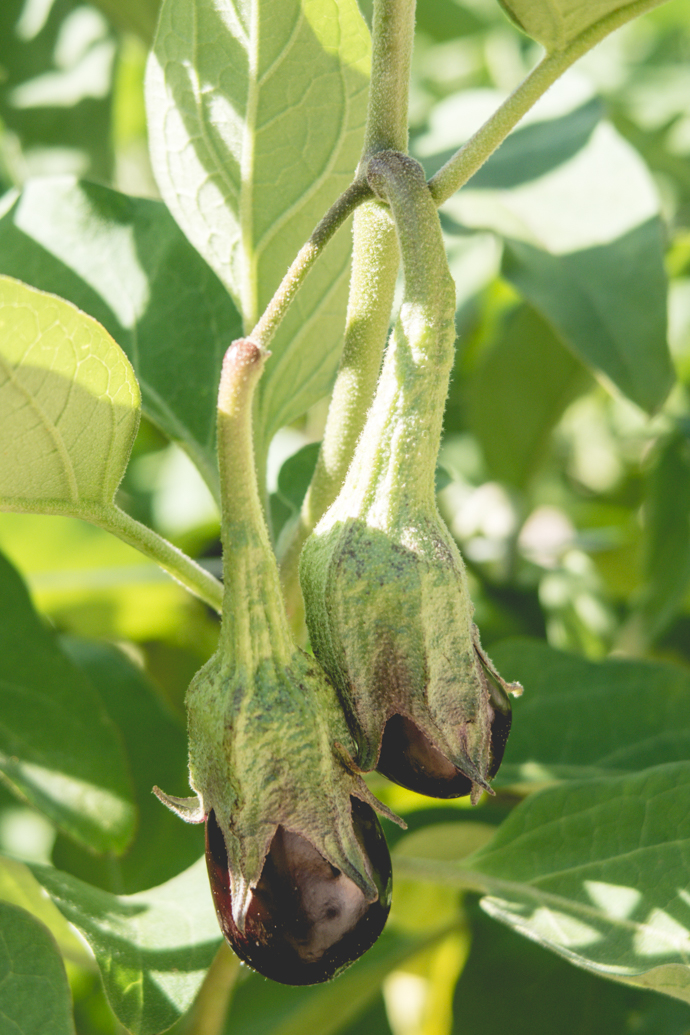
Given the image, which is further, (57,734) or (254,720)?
(57,734)

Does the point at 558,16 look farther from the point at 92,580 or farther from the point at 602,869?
the point at 92,580

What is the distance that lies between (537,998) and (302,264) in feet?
3.05

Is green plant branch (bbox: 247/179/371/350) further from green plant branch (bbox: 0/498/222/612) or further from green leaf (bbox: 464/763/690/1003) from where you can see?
green leaf (bbox: 464/763/690/1003)

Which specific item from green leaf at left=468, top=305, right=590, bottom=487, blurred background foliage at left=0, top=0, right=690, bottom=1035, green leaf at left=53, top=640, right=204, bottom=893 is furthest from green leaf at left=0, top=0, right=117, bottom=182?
green leaf at left=53, top=640, right=204, bottom=893

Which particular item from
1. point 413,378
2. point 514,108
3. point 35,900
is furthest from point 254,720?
point 35,900

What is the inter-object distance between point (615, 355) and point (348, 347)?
1.75 feet

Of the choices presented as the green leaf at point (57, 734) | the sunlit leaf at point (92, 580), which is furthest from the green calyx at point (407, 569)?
the sunlit leaf at point (92, 580)

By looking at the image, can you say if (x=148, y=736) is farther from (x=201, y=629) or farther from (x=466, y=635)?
(x=466, y=635)

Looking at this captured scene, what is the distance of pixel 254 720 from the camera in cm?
57

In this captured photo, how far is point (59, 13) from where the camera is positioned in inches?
69.8

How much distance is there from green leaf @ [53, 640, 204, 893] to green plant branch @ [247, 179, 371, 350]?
757 mm

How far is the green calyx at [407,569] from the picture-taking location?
0.57 m

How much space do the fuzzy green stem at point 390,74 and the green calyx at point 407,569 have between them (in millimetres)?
54

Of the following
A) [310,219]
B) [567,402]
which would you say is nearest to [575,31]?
[310,219]
